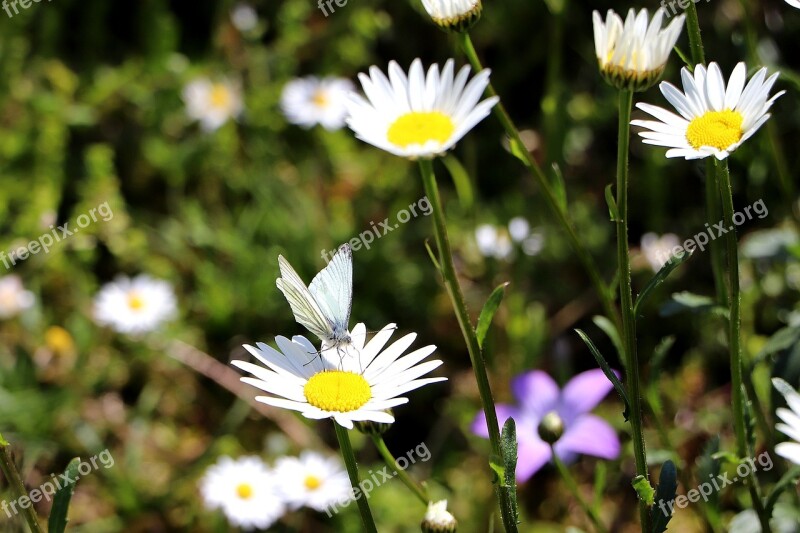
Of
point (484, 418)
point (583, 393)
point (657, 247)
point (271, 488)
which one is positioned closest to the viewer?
point (484, 418)

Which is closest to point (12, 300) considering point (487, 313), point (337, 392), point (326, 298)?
point (326, 298)

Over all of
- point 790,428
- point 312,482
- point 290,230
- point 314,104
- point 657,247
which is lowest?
point 790,428

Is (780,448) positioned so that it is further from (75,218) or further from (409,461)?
(75,218)

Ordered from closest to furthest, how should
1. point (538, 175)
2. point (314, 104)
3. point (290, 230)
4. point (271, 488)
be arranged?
point (538, 175), point (271, 488), point (290, 230), point (314, 104)

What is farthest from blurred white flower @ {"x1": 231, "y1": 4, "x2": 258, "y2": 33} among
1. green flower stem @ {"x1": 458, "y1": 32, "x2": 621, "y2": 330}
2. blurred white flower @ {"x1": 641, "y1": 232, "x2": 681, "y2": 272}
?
green flower stem @ {"x1": 458, "y1": 32, "x2": 621, "y2": 330}

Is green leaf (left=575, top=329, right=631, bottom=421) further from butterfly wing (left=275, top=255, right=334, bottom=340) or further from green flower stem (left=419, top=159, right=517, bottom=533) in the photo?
butterfly wing (left=275, top=255, right=334, bottom=340)

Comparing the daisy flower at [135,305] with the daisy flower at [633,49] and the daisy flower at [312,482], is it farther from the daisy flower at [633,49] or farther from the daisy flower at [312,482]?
the daisy flower at [633,49]

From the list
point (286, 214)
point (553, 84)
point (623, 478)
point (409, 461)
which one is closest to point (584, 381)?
point (623, 478)

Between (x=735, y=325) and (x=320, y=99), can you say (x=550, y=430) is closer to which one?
(x=735, y=325)

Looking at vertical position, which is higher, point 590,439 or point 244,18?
point 244,18
